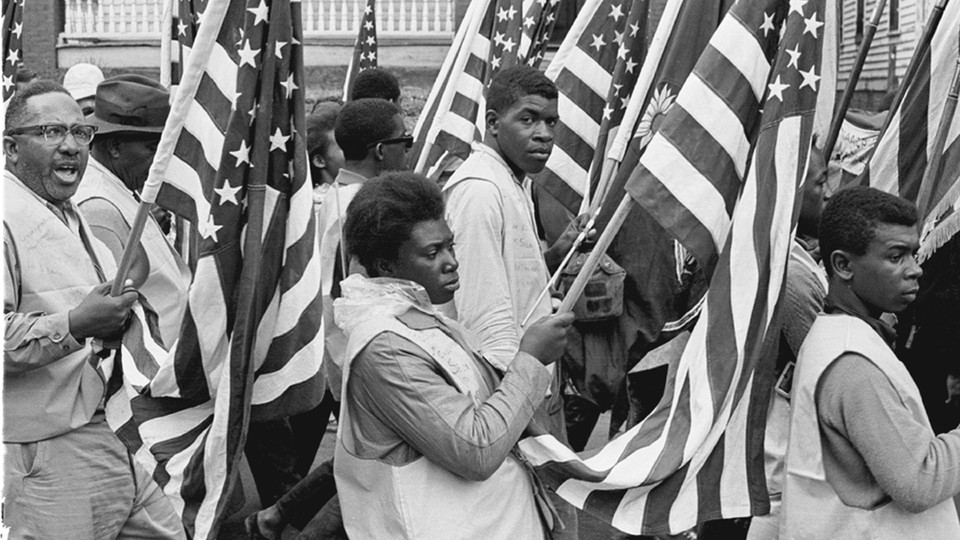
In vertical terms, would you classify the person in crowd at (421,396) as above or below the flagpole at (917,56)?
below

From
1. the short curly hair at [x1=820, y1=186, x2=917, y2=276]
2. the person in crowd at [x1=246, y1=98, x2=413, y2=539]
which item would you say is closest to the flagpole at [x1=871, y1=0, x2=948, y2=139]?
the short curly hair at [x1=820, y1=186, x2=917, y2=276]

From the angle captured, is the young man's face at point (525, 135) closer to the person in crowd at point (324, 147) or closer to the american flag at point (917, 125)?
the american flag at point (917, 125)

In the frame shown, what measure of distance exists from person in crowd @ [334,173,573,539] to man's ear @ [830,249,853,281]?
780 mm

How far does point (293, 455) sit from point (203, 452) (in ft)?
8.95

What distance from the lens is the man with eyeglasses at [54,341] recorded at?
13.1 ft

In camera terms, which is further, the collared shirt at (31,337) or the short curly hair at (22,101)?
the short curly hair at (22,101)

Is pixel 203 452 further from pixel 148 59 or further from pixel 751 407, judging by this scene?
pixel 148 59

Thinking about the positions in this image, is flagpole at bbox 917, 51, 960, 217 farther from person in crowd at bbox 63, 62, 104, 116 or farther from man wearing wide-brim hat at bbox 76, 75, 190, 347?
person in crowd at bbox 63, 62, 104, 116

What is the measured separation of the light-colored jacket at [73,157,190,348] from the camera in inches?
170

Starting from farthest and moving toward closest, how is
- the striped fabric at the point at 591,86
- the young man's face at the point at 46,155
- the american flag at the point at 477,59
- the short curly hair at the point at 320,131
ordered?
the american flag at the point at 477,59 < the short curly hair at the point at 320,131 < the striped fabric at the point at 591,86 < the young man's face at the point at 46,155

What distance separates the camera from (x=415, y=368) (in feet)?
10.7

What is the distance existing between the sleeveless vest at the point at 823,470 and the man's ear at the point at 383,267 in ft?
3.59

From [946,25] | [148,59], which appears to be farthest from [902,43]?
[946,25]

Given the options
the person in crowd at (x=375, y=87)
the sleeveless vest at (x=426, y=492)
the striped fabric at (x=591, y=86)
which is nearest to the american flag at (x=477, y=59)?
the person in crowd at (x=375, y=87)
